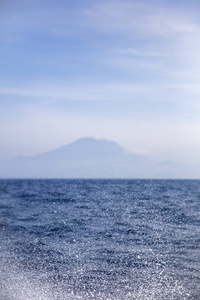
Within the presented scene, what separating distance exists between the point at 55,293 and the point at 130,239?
7.12 metres

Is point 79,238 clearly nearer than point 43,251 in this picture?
No

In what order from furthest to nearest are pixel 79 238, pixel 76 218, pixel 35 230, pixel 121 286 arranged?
pixel 76 218 < pixel 35 230 < pixel 79 238 < pixel 121 286

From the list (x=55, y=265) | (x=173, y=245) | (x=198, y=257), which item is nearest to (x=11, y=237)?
(x=55, y=265)

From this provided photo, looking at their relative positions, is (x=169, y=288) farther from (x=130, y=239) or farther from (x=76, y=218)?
(x=76, y=218)

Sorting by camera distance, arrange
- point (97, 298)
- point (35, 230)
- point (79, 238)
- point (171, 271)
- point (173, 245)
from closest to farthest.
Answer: point (97, 298) < point (171, 271) < point (173, 245) < point (79, 238) < point (35, 230)

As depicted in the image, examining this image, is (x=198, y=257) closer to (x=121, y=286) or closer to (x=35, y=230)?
(x=121, y=286)

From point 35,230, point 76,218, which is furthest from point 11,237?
point 76,218

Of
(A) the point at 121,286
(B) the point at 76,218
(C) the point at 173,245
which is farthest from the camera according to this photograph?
(B) the point at 76,218

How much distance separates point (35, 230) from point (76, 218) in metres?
4.31

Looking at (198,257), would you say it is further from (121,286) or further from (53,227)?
(53,227)

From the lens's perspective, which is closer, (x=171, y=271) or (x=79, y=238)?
(x=171, y=271)

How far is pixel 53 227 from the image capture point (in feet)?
58.7

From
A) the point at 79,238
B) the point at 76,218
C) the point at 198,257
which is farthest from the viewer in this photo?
the point at 76,218

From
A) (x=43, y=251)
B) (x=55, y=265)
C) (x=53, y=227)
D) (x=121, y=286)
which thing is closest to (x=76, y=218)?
(x=53, y=227)
